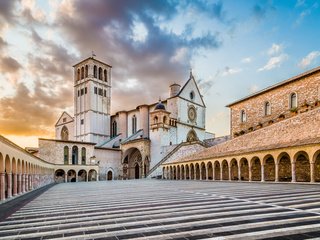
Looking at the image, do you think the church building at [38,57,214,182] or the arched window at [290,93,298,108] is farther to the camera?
the church building at [38,57,214,182]

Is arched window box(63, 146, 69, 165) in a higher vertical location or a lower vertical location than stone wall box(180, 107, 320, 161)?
lower

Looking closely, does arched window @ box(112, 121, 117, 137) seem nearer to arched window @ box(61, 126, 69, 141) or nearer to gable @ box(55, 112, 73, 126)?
gable @ box(55, 112, 73, 126)

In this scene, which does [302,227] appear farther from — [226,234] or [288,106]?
[288,106]

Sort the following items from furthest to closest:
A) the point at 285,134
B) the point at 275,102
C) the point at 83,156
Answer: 1. the point at 83,156
2. the point at 275,102
3. the point at 285,134

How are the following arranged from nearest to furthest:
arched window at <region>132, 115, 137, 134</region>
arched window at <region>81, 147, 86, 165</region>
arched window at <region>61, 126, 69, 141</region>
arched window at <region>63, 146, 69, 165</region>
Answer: arched window at <region>63, 146, 69, 165</region>
arched window at <region>81, 147, 86, 165</region>
arched window at <region>132, 115, 137, 134</region>
arched window at <region>61, 126, 69, 141</region>

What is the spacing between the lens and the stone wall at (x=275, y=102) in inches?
1137

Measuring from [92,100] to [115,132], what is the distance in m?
9.13

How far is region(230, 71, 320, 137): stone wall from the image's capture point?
28.9 meters

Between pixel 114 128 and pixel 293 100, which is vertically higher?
pixel 293 100

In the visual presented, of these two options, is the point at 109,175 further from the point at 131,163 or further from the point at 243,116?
the point at 243,116

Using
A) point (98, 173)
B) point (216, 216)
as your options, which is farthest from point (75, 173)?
point (216, 216)

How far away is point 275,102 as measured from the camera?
3375 cm

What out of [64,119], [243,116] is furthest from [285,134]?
[64,119]

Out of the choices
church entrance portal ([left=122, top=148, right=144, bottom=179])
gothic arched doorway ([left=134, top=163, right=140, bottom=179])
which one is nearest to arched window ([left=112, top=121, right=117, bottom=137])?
church entrance portal ([left=122, top=148, right=144, bottom=179])
